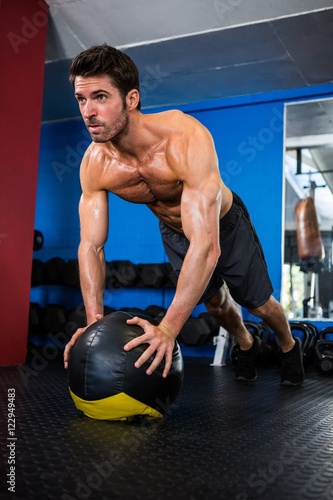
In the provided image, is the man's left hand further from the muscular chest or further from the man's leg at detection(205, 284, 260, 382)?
the man's leg at detection(205, 284, 260, 382)

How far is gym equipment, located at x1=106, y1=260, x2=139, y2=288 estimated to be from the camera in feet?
14.0

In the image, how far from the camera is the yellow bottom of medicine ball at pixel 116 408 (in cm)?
137

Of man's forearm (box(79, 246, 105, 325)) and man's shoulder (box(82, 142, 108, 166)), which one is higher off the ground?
man's shoulder (box(82, 142, 108, 166))

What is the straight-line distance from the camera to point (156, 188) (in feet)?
5.98

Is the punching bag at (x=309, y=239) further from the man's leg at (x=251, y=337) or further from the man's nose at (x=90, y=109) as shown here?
the man's nose at (x=90, y=109)

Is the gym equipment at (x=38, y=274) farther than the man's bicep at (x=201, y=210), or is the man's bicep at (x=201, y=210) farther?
the gym equipment at (x=38, y=274)

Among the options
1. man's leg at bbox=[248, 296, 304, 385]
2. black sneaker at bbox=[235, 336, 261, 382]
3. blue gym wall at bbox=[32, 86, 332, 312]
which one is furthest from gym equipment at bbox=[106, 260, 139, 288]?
man's leg at bbox=[248, 296, 304, 385]

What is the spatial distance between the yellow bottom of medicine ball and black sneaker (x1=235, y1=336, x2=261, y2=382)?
1.18m

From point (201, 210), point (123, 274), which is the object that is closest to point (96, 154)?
point (201, 210)

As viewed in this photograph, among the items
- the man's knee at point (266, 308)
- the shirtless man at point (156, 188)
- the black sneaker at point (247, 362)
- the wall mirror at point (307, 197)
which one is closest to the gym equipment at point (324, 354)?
the wall mirror at point (307, 197)

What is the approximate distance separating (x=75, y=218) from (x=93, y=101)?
346 cm

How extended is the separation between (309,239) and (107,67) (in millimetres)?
2793

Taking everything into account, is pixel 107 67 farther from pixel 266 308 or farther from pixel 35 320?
pixel 35 320

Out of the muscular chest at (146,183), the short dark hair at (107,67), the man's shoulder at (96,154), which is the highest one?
the short dark hair at (107,67)
